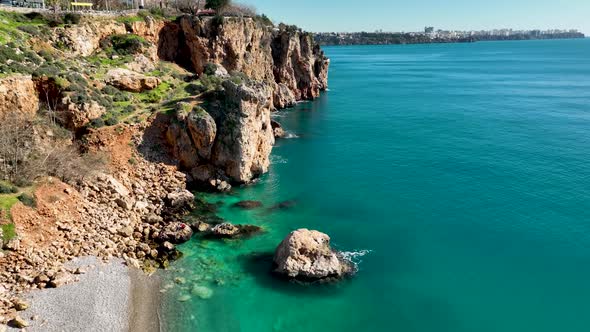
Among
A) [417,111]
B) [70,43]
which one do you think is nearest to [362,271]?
[70,43]

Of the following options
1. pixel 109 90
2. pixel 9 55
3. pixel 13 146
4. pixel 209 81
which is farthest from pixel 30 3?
pixel 13 146

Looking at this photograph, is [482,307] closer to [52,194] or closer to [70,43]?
[52,194]

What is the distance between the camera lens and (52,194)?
3522cm

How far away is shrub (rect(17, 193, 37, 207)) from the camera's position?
32750 mm

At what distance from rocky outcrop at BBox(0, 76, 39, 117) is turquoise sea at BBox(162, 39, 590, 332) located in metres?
21.5

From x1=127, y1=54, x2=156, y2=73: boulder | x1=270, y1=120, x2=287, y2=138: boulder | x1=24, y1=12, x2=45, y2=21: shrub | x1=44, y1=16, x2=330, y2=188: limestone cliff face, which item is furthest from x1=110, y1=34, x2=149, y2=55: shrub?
x1=270, y1=120, x2=287, y2=138: boulder

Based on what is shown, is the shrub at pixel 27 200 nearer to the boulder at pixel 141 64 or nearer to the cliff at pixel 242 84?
the cliff at pixel 242 84

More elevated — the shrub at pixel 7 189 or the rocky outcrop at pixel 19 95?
the rocky outcrop at pixel 19 95

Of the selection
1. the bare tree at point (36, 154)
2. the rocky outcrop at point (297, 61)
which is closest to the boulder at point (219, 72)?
the bare tree at point (36, 154)

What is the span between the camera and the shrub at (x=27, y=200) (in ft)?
107

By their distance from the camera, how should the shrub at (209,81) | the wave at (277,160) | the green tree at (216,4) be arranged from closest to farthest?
the shrub at (209,81) → the wave at (277,160) → the green tree at (216,4)

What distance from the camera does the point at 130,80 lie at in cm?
5316

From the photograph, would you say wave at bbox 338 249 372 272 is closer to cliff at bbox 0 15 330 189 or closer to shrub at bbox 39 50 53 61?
cliff at bbox 0 15 330 189

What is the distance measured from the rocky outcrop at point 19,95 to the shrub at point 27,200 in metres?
12.2
